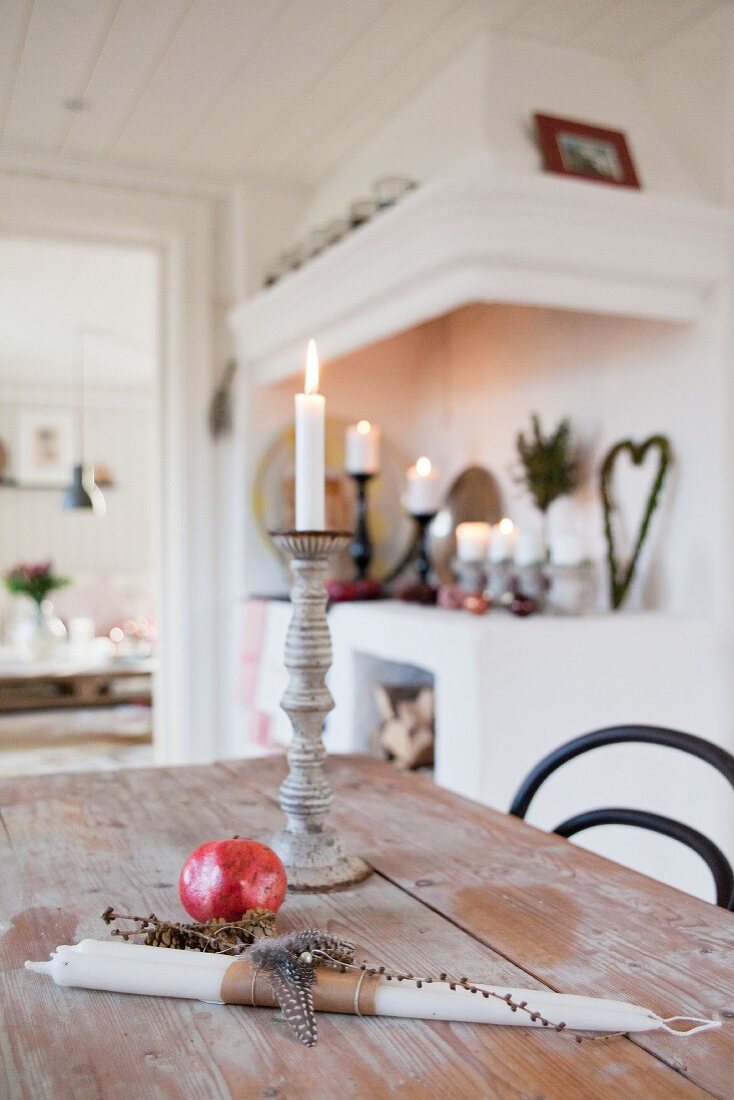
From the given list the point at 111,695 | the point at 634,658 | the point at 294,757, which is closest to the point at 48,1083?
the point at 294,757

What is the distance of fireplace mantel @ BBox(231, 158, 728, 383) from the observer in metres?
1.88

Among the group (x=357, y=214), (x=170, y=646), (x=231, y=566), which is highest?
(x=357, y=214)

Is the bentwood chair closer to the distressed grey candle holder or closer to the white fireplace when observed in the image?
the distressed grey candle holder

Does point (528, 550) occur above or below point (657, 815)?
above

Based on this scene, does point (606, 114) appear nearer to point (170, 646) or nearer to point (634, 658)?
point (634, 658)

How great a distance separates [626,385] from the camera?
94.2 inches

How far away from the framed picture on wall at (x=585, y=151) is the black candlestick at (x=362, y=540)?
1.18m

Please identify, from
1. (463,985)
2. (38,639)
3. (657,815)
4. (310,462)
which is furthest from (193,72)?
(38,639)

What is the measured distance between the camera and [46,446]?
767 cm

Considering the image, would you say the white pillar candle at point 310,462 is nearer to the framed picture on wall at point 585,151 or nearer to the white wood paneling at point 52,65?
the framed picture on wall at point 585,151

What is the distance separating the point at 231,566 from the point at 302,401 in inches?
87.2

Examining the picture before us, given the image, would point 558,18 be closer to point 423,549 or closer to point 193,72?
point 193,72

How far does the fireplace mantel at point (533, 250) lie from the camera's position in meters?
1.88

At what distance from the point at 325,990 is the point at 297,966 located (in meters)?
0.02
